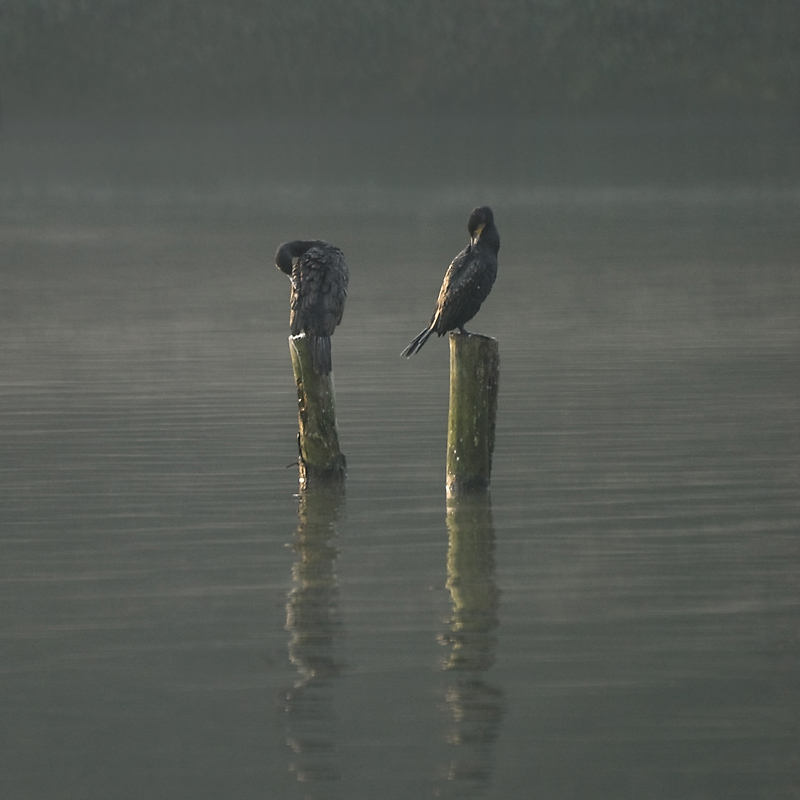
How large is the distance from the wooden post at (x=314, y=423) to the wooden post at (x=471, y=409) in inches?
26.3

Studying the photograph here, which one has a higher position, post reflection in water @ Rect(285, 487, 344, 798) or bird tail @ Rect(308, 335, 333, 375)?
bird tail @ Rect(308, 335, 333, 375)

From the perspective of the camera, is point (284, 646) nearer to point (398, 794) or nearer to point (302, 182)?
point (398, 794)

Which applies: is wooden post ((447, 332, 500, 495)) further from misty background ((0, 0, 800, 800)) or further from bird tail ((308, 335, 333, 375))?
bird tail ((308, 335, 333, 375))

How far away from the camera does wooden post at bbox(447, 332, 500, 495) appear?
1077cm

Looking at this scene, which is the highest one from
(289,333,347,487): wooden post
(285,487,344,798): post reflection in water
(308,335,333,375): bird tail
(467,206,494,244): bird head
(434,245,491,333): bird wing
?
(467,206,494,244): bird head

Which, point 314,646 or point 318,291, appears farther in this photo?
point 318,291

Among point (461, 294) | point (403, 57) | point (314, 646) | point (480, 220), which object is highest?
point (403, 57)

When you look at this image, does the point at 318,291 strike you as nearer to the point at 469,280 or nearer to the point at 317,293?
the point at 317,293

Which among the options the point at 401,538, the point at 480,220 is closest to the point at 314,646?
the point at 401,538

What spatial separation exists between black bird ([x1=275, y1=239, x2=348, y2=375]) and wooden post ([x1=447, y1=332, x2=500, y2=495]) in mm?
747

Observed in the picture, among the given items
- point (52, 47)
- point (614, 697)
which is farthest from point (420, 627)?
point (52, 47)

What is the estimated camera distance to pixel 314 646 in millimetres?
8039

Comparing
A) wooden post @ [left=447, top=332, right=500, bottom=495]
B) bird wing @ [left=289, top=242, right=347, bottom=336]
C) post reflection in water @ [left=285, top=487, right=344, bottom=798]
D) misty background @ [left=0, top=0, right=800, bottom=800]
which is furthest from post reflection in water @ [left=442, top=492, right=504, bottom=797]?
bird wing @ [left=289, top=242, right=347, bottom=336]

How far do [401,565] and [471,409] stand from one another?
1645mm
